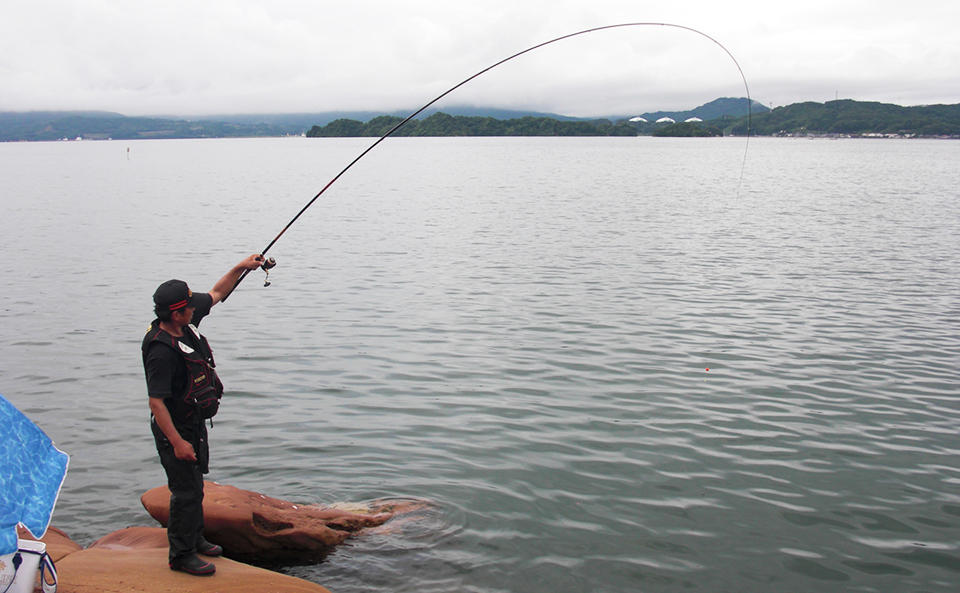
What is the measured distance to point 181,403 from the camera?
4.78 metres

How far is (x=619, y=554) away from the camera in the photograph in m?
6.09

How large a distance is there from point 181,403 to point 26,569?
126cm

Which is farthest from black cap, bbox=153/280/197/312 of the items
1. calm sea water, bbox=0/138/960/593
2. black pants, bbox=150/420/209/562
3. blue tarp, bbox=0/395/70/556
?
calm sea water, bbox=0/138/960/593

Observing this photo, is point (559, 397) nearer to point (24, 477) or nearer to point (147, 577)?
point (147, 577)

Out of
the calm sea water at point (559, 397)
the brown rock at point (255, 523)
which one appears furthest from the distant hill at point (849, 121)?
the brown rock at point (255, 523)

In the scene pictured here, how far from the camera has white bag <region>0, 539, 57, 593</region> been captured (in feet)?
13.1

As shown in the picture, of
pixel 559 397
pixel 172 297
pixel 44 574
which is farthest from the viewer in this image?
pixel 559 397

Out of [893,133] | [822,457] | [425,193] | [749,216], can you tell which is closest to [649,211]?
[749,216]

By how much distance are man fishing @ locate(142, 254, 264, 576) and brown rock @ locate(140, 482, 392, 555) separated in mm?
661

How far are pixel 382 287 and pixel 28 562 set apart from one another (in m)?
12.3

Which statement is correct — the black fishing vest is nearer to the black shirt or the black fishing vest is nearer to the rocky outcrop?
the black shirt

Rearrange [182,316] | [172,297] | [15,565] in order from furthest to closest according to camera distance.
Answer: [182,316], [172,297], [15,565]

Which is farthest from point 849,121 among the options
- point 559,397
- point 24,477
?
point 24,477

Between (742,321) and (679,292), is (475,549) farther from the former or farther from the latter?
(679,292)
